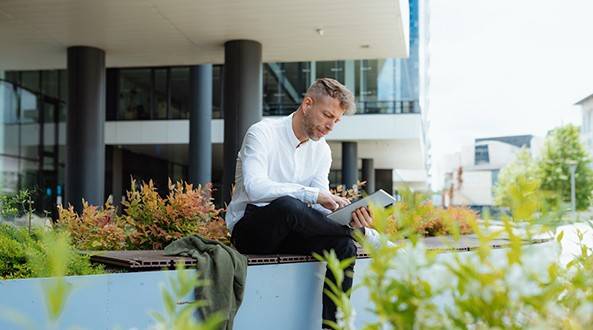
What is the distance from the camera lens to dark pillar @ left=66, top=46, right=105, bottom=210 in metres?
11.3

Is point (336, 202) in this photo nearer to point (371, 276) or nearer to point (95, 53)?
point (371, 276)

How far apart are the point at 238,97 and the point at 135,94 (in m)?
16.2

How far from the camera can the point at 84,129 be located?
37.1 ft

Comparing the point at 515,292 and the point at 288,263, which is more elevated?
the point at 515,292

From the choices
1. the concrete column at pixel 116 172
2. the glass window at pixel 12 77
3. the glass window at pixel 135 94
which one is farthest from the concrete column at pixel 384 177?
the glass window at pixel 12 77

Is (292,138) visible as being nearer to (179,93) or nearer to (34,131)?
(34,131)

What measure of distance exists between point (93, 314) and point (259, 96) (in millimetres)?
8174

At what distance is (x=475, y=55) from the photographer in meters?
45.6

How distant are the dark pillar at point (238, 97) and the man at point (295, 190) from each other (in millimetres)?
6216

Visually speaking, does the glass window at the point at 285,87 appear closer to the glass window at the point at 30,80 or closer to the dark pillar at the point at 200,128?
the dark pillar at the point at 200,128

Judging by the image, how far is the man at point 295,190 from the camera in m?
3.89

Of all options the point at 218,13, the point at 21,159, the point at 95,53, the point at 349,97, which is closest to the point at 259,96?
the point at 218,13

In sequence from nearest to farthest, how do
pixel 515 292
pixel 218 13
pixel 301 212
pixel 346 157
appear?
pixel 515 292, pixel 301 212, pixel 218 13, pixel 346 157

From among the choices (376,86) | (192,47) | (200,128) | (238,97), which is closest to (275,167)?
(238,97)
